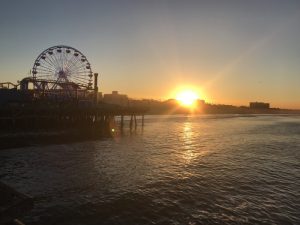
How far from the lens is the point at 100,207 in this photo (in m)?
17.1

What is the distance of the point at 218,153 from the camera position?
38.2 metres

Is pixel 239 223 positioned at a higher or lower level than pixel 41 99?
lower

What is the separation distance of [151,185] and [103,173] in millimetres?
5209

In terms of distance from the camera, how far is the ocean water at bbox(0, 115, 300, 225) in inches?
632

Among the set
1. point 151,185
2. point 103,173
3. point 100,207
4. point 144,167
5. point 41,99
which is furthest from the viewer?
point 41,99

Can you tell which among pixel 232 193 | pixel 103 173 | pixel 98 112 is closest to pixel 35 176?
pixel 103 173

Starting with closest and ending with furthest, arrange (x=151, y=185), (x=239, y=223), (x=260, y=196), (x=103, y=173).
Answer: (x=239, y=223), (x=260, y=196), (x=151, y=185), (x=103, y=173)

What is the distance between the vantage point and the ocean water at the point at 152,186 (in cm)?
1605

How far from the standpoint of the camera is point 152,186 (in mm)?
21625

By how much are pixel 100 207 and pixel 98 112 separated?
149ft

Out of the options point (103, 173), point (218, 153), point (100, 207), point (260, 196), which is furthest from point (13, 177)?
point (218, 153)

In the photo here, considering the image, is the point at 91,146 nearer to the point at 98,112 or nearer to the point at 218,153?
the point at 218,153

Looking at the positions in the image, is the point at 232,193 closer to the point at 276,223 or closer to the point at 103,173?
the point at 276,223

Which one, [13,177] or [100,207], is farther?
[13,177]
